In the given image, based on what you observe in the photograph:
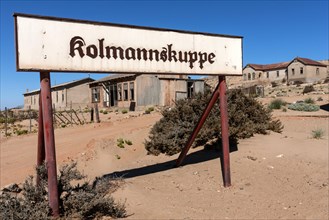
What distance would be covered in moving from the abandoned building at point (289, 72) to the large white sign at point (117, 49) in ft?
192

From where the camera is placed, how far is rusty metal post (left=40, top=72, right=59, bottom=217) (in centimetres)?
438

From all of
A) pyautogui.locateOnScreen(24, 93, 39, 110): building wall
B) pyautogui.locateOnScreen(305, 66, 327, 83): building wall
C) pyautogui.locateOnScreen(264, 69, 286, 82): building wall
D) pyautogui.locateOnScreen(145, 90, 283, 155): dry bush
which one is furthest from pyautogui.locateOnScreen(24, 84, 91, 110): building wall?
pyautogui.locateOnScreen(264, 69, 286, 82): building wall

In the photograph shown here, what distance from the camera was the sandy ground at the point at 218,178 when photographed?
16.9ft

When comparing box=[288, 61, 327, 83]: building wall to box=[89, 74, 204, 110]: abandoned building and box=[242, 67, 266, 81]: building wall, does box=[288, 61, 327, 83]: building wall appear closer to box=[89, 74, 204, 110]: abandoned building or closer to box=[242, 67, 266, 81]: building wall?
box=[242, 67, 266, 81]: building wall

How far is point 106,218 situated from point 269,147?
5.39 metres

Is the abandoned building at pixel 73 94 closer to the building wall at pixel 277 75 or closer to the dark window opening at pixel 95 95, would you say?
the dark window opening at pixel 95 95

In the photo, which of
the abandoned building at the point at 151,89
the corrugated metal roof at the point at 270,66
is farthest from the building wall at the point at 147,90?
the corrugated metal roof at the point at 270,66

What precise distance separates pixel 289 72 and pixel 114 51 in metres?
62.8

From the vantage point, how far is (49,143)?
4.50 meters

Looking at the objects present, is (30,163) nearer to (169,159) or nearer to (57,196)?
(169,159)

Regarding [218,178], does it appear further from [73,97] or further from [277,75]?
[277,75]

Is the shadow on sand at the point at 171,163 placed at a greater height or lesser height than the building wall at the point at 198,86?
lesser

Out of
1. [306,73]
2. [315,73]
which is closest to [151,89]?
[306,73]

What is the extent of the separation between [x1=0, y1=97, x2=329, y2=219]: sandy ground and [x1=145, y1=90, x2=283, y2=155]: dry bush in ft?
1.07
